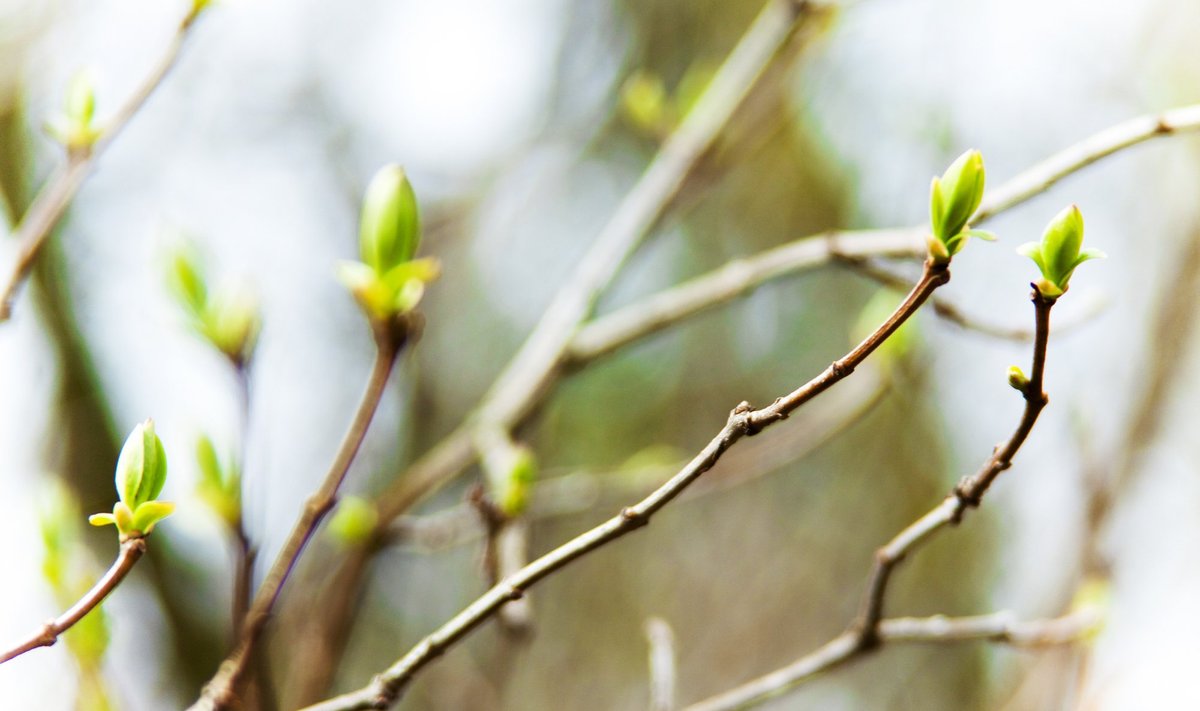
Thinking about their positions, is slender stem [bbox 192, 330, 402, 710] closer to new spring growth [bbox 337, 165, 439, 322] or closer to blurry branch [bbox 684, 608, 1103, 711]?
new spring growth [bbox 337, 165, 439, 322]

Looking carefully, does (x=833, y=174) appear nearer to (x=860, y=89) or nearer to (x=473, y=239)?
(x=860, y=89)

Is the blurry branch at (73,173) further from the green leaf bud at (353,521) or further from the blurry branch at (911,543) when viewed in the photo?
the blurry branch at (911,543)

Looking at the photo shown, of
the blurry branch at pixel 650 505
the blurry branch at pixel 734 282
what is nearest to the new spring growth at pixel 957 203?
the blurry branch at pixel 650 505

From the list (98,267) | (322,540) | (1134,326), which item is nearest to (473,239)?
(98,267)

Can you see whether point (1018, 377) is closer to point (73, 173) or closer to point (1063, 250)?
point (1063, 250)

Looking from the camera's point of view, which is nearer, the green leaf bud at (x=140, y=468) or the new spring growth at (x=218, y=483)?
the green leaf bud at (x=140, y=468)

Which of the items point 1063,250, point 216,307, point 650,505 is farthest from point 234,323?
point 1063,250

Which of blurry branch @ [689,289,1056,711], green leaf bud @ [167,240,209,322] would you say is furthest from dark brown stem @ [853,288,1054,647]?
green leaf bud @ [167,240,209,322]

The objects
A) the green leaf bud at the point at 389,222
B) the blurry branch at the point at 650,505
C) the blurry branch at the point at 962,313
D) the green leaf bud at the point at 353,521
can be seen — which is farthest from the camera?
the green leaf bud at the point at 353,521
